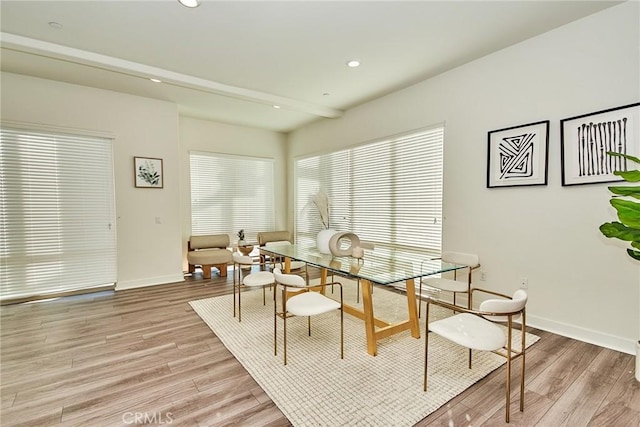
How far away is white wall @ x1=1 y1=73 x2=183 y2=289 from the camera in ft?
12.0

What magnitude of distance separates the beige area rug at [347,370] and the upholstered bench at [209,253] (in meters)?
1.81

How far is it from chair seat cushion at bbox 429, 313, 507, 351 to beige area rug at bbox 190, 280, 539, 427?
44cm

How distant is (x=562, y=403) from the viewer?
1.79m

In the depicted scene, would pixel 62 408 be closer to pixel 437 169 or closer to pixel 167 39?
pixel 167 39

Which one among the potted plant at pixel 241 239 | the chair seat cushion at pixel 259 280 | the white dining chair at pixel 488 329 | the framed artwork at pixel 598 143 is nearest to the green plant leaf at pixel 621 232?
the framed artwork at pixel 598 143

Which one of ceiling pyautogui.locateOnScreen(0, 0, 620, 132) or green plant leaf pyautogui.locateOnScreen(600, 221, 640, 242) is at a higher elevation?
ceiling pyautogui.locateOnScreen(0, 0, 620, 132)

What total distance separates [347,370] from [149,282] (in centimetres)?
367

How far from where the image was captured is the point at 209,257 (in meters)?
4.82

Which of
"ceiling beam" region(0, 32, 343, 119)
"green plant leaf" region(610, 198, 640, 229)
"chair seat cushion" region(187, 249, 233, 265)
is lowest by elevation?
"chair seat cushion" region(187, 249, 233, 265)

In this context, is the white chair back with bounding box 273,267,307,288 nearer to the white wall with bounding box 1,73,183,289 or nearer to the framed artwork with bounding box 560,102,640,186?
the framed artwork with bounding box 560,102,640,186

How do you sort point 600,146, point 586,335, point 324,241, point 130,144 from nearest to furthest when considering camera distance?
point 600,146
point 586,335
point 324,241
point 130,144

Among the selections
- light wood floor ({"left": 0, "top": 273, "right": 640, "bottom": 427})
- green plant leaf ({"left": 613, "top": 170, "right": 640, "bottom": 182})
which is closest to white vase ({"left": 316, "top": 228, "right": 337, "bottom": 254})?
light wood floor ({"left": 0, "top": 273, "right": 640, "bottom": 427})

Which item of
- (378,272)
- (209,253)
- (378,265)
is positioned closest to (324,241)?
(378,265)

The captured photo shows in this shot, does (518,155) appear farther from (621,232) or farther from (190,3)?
(190,3)
